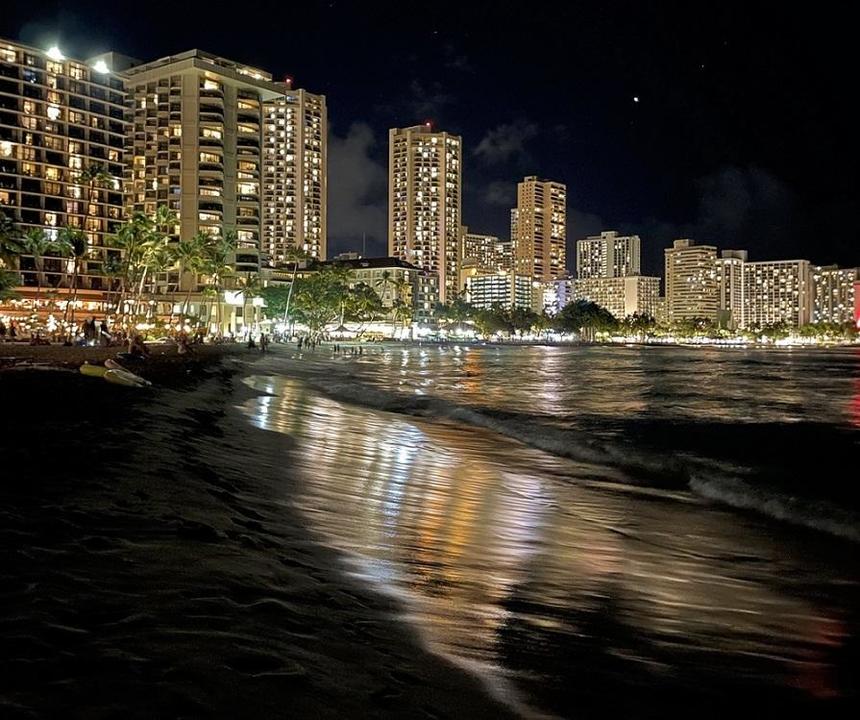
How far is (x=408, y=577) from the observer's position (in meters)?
6.74

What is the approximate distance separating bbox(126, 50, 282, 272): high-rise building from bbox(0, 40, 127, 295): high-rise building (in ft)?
26.5

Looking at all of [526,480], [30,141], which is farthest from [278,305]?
[526,480]

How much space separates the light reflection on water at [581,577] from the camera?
205 inches

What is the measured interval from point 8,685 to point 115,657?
1.89ft

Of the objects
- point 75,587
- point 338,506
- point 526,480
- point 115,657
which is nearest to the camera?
point 115,657

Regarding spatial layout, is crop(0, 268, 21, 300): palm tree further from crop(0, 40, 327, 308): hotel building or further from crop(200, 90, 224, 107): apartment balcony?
crop(200, 90, 224, 107): apartment balcony

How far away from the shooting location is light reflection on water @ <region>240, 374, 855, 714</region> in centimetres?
521

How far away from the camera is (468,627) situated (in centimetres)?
557

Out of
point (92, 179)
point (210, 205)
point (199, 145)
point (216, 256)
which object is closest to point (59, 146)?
point (92, 179)

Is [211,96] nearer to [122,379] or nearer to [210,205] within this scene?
[210,205]

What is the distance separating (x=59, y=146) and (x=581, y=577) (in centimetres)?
12489

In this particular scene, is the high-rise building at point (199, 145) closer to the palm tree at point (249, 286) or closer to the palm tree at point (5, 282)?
the palm tree at point (249, 286)

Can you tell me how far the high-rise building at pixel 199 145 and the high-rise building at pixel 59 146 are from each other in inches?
318

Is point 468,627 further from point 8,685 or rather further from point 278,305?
point 278,305
